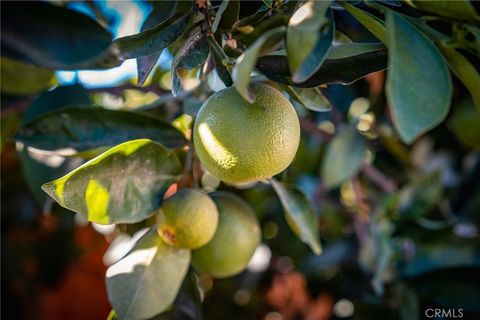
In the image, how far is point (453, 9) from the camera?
57 cm

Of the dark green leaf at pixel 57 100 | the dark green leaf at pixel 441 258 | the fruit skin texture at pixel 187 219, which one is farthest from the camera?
the dark green leaf at pixel 441 258

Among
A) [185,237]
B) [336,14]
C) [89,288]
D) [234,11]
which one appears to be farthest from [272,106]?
[89,288]

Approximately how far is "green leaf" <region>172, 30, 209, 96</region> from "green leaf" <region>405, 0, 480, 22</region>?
0.24 metres

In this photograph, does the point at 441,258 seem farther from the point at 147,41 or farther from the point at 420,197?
the point at 147,41

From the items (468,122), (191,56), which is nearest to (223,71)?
(191,56)

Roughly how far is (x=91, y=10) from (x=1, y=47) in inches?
17.5

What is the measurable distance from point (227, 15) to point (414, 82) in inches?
9.9

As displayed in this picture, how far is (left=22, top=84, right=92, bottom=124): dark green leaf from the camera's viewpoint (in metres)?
1.14

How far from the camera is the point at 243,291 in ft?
6.16

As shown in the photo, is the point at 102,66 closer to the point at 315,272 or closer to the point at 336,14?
the point at 336,14

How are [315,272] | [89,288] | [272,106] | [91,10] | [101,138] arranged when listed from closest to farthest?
1. [272,106]
2. [101,138]
3. [91,10]
4. [315,272]
5. [89,288]

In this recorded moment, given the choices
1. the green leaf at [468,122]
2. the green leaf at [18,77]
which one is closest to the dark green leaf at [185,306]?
the green leaf at [18,77]

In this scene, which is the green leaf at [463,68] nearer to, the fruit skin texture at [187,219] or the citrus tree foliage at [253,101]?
the citrus tree foliage at [253,101]

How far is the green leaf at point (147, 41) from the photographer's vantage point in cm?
66
